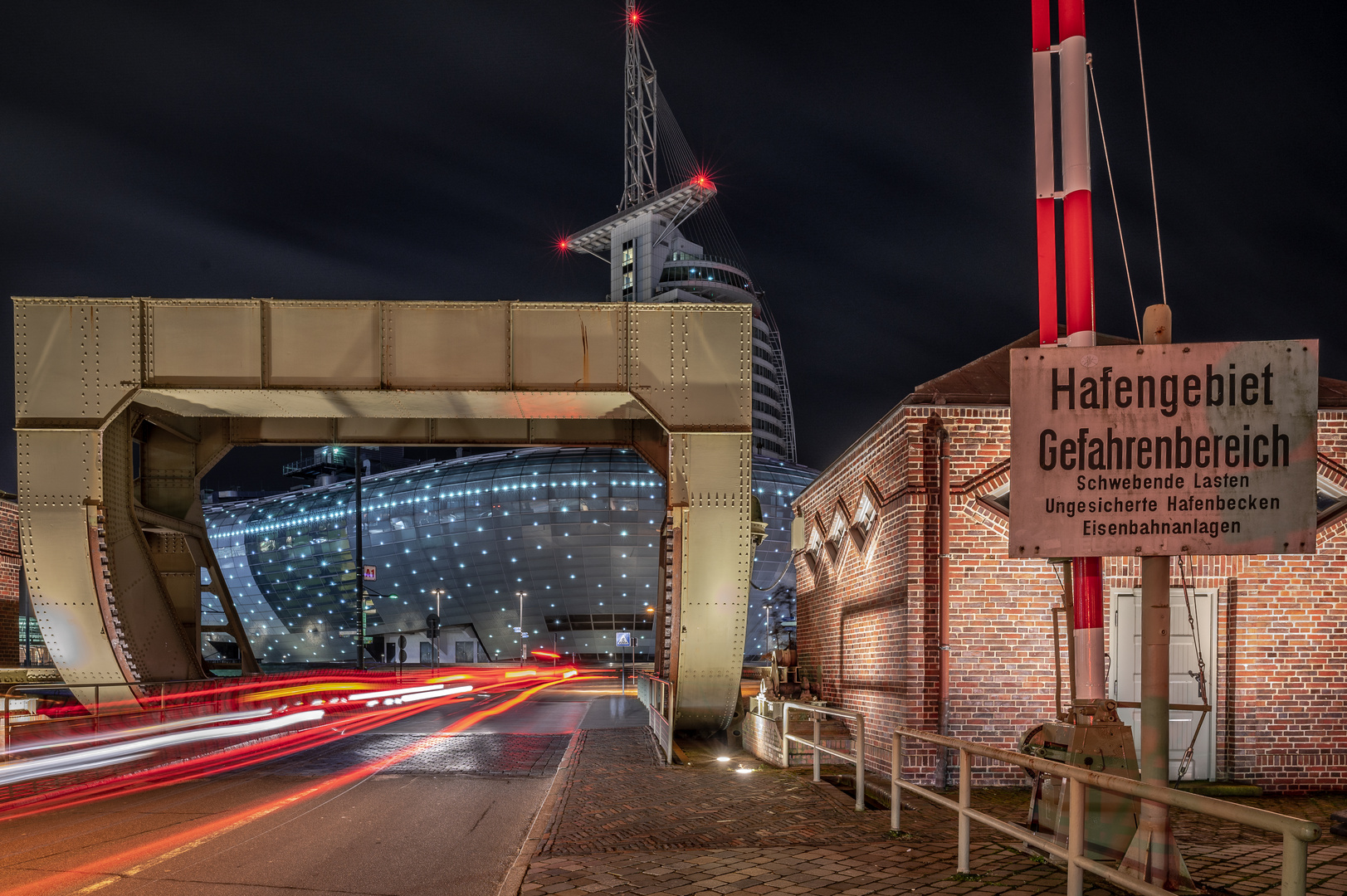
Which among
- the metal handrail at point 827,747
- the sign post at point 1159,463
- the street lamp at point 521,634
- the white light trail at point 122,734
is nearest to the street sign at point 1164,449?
the sign post at point 1159,463

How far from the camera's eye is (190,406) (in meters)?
13.9

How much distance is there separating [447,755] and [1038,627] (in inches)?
346

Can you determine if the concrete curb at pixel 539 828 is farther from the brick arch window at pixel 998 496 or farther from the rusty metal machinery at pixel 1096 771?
the brick arch window at pixel 998 496

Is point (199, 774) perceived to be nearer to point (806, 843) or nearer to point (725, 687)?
point (725, 687)

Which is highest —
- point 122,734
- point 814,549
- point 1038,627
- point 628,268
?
point 628,268

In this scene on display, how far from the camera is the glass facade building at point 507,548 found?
7750cm

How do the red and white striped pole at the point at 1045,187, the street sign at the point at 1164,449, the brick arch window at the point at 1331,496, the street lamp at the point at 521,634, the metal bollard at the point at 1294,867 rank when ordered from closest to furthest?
the metal bollard at the point at 1294,867 < the street sign at the point at 1164,449 < the red and white striped pole at the point at 1045,187 < the brick arch window at the point at 1331,496 < the street lamp at the point at 521,634

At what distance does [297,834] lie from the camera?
8.52 meters

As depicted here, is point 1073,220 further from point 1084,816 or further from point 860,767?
point 860,767

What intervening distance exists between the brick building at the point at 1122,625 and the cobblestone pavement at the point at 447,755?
542 centimetres

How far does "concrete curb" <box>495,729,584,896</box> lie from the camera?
20.6 ft

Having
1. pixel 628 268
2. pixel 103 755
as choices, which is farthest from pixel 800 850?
pixel 628 268

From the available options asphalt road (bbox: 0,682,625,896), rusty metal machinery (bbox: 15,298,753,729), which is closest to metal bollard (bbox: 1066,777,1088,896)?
asphalt road (bbox: 0,682,625,896)

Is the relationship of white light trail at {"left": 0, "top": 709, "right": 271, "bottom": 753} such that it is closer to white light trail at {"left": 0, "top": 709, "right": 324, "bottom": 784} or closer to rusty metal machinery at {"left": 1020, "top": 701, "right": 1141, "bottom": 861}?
white light trail at {"left": 0, "top": 709, "right": 324, "bottom": 784}
